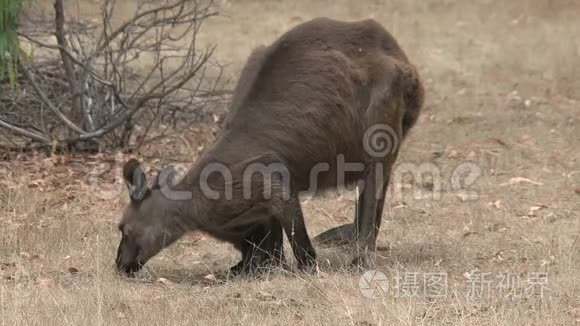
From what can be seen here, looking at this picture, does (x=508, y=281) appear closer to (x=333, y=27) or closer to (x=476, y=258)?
(x=476, y=258)

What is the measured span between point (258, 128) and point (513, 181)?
4.00m

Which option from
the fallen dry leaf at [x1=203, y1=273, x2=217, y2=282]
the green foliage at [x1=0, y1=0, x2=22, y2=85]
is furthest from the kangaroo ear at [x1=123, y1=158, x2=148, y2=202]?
the green foliage at [x1=0, y1=0, x2=22, y2=85]

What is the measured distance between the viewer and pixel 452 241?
8.78 metres

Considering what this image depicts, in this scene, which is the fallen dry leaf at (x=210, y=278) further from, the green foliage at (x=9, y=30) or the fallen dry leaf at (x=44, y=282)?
the green foliage at (x=9, y=30)

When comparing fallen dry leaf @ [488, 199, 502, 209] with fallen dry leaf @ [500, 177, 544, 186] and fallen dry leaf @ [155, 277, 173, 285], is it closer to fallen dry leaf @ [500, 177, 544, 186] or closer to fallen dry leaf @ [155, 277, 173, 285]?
fallen dry leaf @ [500, 177, 544, 186]

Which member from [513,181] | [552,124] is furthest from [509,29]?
[513,181]
